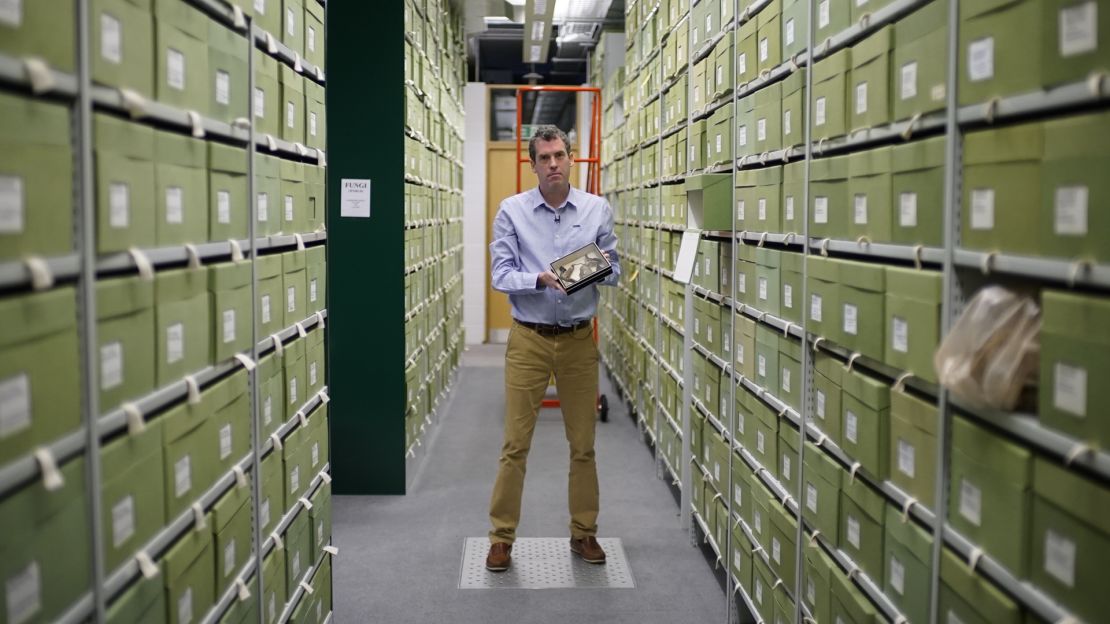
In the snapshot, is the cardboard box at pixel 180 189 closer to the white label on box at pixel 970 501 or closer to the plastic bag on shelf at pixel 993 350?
the plastic bag on shelf at pixel 993 350

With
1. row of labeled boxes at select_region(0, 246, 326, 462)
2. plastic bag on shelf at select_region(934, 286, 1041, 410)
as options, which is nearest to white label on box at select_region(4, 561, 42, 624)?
row of labeled boxes at select_region(0, 246, 326, 462)

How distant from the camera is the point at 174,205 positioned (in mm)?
1765

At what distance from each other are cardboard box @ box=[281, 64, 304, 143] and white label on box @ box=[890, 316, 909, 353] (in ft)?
5.49

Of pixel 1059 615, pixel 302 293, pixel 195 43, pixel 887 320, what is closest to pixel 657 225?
pixel 302 293

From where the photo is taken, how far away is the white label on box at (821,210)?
2.42m

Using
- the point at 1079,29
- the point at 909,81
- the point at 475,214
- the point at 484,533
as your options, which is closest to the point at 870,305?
the point at 909,81

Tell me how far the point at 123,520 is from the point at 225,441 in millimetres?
532

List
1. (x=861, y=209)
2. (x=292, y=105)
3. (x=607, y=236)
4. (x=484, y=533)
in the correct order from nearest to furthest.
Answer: (x=861, y=209), (x=292, y=105), (x=607, y=236), (x=484, y=533)

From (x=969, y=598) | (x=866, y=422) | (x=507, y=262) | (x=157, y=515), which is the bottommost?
(x=969, y=598)

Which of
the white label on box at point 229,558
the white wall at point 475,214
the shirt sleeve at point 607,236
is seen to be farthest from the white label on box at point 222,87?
the white wall at point 475,214

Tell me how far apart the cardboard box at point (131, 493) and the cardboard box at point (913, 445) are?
1.50 meters

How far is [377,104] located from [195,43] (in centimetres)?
273

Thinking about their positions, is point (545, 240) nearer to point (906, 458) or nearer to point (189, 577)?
point (906, 458)

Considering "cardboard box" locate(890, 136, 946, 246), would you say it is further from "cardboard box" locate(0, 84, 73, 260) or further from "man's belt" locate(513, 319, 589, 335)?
"man's belt" locate(513, 319, 589, 335)
